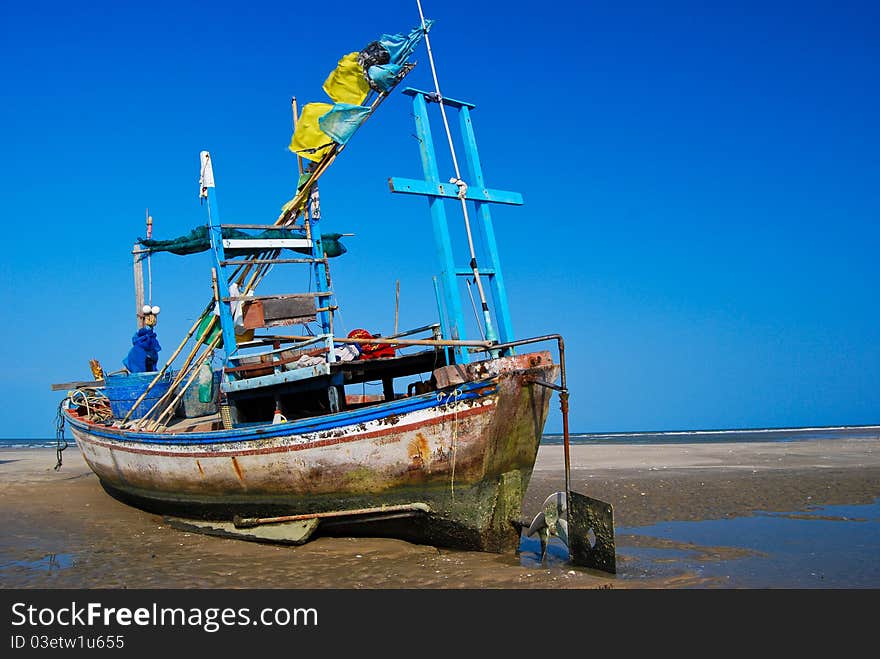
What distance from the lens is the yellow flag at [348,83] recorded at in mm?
10719

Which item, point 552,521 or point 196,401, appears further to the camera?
point 196,401

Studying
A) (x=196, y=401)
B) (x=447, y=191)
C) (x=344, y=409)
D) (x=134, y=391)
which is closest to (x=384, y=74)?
(x=447, y=191)

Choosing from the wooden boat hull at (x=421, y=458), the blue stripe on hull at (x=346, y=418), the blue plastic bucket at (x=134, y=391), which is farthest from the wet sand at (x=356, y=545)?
the blue plastic bucket at (x=134, y=391)

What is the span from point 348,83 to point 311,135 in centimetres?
100

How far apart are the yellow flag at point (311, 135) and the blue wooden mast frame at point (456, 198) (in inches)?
77.8

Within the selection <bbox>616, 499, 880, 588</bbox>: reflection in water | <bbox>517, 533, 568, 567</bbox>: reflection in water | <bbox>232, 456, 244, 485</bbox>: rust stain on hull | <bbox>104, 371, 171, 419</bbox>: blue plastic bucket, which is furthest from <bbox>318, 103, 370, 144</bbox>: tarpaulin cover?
<bbox>616, 499, 880, 588</bbox>: reflection in water

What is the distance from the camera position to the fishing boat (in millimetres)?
8477

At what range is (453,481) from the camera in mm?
8578

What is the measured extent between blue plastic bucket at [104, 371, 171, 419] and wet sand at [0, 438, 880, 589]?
188 cm

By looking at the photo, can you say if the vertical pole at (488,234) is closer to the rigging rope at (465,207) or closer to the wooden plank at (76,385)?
Answer: the rigging rope at (465,207)

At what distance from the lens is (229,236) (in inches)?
435

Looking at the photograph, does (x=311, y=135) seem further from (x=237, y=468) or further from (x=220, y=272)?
(x=237, y=468)
